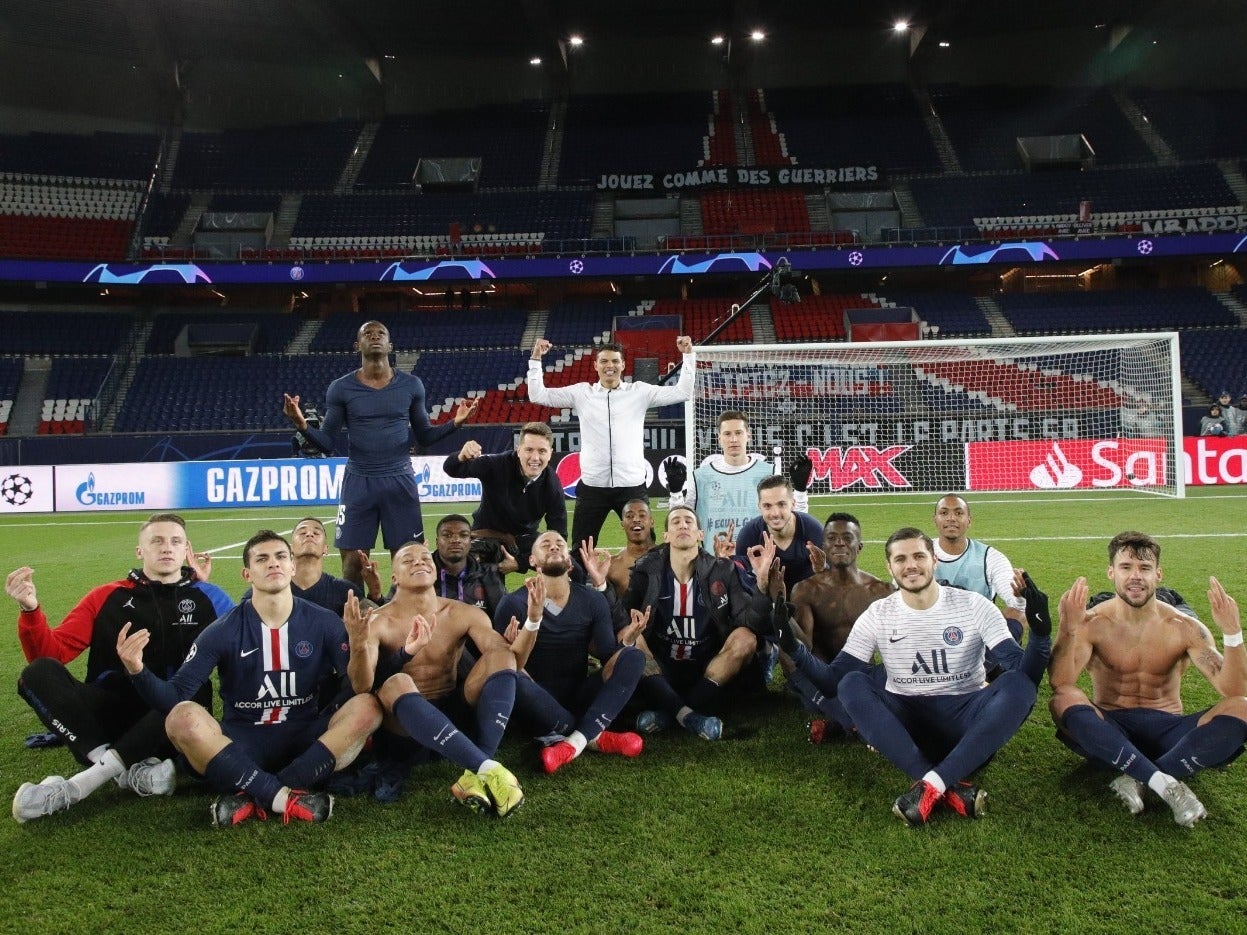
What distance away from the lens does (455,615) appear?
15.4ft

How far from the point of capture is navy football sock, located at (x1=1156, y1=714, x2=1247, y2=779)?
371cm

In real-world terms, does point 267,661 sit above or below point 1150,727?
above

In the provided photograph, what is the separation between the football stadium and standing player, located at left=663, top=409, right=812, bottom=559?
0.15ft

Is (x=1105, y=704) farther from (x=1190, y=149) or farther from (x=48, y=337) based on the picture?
(x=1190, y=149)

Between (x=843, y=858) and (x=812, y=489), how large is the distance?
14.6 metres

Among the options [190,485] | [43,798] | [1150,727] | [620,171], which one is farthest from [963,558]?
[620,171]

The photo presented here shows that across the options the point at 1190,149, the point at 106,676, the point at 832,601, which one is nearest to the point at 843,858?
the point at 832,601

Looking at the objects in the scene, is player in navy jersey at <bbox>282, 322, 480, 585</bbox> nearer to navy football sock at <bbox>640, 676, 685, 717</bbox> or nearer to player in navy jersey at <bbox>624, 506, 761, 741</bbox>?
player in navy jersey at <bbox>624, 506, 761, 741</bbox>

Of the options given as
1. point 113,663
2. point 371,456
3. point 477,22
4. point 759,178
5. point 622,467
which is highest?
point 477,22

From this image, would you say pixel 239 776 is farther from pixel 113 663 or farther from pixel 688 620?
pixel 688 620

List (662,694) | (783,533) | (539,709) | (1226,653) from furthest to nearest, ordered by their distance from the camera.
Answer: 1. (783,533)
2. (662,694)
3. (539,709)
4. (1226,653)

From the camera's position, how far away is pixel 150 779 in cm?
420

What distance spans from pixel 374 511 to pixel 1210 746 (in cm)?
498

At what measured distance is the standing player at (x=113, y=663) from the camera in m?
4.13
